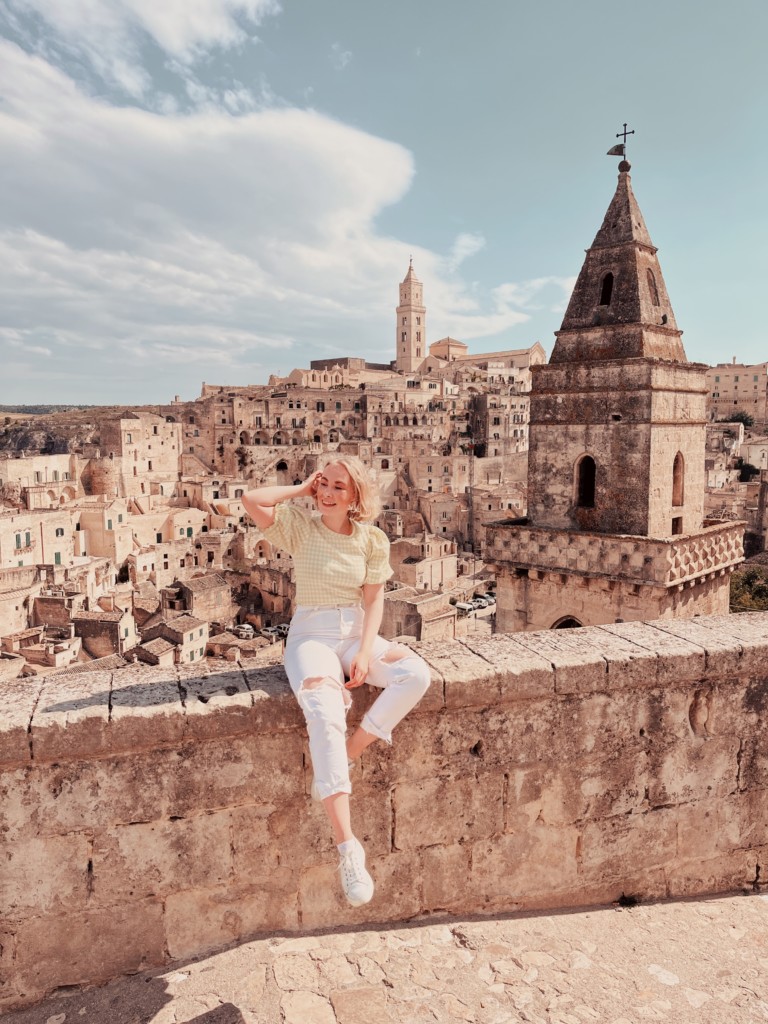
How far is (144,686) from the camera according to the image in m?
2.98

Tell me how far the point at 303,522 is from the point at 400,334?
10874cm

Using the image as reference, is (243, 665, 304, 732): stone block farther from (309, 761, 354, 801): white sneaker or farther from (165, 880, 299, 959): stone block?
(165, 880, 299, 959): stone block

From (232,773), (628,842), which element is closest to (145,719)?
(232,773)

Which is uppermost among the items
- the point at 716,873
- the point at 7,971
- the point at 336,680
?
the point at 336,680

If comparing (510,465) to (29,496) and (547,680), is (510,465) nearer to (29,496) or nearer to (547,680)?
(29,496)

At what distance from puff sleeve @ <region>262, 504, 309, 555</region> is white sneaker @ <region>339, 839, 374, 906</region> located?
47.9 inches

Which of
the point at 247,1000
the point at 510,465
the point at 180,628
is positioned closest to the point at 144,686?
the point at 247,1000

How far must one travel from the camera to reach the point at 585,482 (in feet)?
34.0

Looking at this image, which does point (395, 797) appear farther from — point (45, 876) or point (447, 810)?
point (45, 876)

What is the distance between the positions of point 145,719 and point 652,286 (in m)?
9.58

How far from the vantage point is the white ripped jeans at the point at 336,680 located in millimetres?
2623

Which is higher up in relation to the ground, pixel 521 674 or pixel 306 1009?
pixel 521 674

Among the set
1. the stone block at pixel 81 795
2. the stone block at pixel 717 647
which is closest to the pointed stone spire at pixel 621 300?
the stone block at pixel 717 647

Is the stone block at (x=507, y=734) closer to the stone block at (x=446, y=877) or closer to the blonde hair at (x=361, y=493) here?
the stone block at (x=446, y=877)
